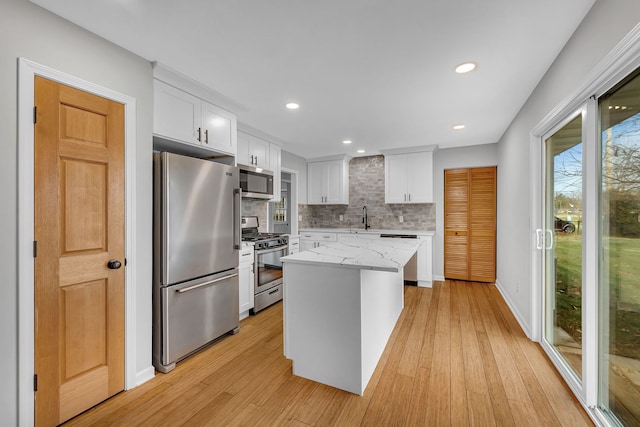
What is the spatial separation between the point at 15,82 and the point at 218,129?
4.94 ft

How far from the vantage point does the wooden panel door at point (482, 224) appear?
4.78 meters

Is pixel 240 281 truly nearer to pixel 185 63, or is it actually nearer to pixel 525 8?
pixel 185 63

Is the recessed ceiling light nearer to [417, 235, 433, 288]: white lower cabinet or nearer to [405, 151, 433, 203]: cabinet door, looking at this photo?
[405, 151, 433, 203]: cabinet door

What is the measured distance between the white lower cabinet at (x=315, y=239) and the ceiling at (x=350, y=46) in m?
2.61

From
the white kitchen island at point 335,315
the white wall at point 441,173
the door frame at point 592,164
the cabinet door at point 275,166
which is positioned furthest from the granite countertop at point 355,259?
the white wall at point 441,173

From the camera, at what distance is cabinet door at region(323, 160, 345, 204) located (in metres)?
5.61

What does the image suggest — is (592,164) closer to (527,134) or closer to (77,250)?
(527,134)

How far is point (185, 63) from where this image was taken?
2.17m

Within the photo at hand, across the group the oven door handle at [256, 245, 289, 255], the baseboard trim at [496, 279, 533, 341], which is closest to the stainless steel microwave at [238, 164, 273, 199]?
the oven door handle at [256, 245, 289, 255]

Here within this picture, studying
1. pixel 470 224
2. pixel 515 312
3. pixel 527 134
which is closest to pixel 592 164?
pixel 527 134

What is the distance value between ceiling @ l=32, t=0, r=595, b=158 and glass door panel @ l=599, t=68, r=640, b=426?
2.22 ft

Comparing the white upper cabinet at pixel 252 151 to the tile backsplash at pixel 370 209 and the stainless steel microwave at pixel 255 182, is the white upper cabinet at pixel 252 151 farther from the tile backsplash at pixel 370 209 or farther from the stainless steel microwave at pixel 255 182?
the tile backsplash at pixel 370 209

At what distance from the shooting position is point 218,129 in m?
2.86

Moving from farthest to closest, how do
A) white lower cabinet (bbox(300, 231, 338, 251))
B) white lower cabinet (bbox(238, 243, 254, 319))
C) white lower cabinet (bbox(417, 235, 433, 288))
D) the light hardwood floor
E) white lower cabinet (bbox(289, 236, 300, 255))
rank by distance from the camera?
white lower cabinet (bbox(300, 231, 338, 251)), white lower cabinet (bbox(417, 235, 433, 288)), white lower cabinet (bbox(289, 236, 300, 255)), white lower cabinet (bbox(238, 243, 254, 319)), the light hardwood floor
